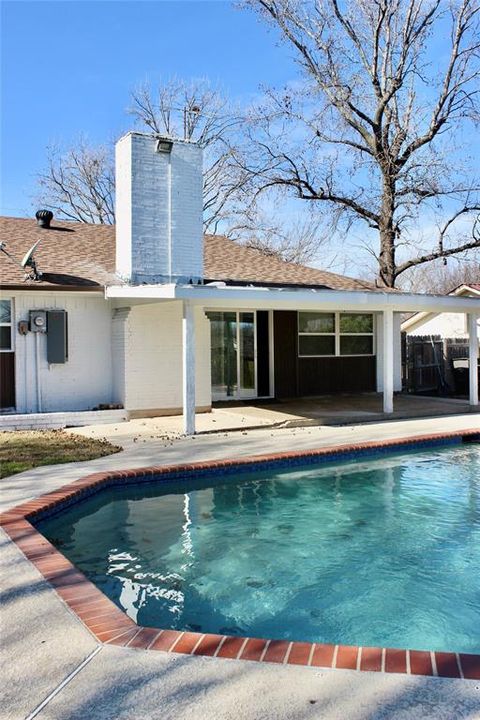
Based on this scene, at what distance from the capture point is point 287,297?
35.6 feet

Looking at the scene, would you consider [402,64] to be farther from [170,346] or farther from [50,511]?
[50,511]

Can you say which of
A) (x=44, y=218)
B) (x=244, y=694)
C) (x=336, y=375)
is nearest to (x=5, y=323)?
(x=44, y=218)

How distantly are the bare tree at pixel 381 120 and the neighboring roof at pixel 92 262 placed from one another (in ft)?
28.3

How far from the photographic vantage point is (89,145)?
31.4 meters

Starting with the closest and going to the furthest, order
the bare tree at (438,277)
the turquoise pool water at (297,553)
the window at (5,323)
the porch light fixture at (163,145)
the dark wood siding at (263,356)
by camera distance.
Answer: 1. the turquoise pool water at (297,553)
2. the window at (5,323)
3. the porch light fixture at (163,145)
4. the dark wood siding at (263,356)
5. the bare tree at (438,277)

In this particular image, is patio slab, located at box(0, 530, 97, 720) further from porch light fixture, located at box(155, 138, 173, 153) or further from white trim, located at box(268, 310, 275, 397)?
white trim, located at box(268, 310, 275, 397)

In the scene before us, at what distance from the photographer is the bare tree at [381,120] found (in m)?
23.1

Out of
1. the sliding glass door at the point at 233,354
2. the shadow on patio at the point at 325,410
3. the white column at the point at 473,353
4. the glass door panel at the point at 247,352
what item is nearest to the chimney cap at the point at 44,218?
the sliding glass door at the point at 233,354

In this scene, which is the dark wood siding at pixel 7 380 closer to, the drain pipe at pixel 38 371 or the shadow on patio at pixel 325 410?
A: the drain pipe at pixel 38 371

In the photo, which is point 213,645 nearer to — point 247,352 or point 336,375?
point 247,352

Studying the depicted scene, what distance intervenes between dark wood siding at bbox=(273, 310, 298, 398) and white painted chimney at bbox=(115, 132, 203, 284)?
2992 mm

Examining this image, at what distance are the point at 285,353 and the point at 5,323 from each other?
6.68 meters

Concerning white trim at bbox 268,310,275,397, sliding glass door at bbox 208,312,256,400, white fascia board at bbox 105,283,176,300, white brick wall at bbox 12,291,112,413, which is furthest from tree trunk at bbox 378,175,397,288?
white fascia board at bbox 105,283,176,300

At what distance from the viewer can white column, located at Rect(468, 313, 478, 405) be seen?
1385cm
